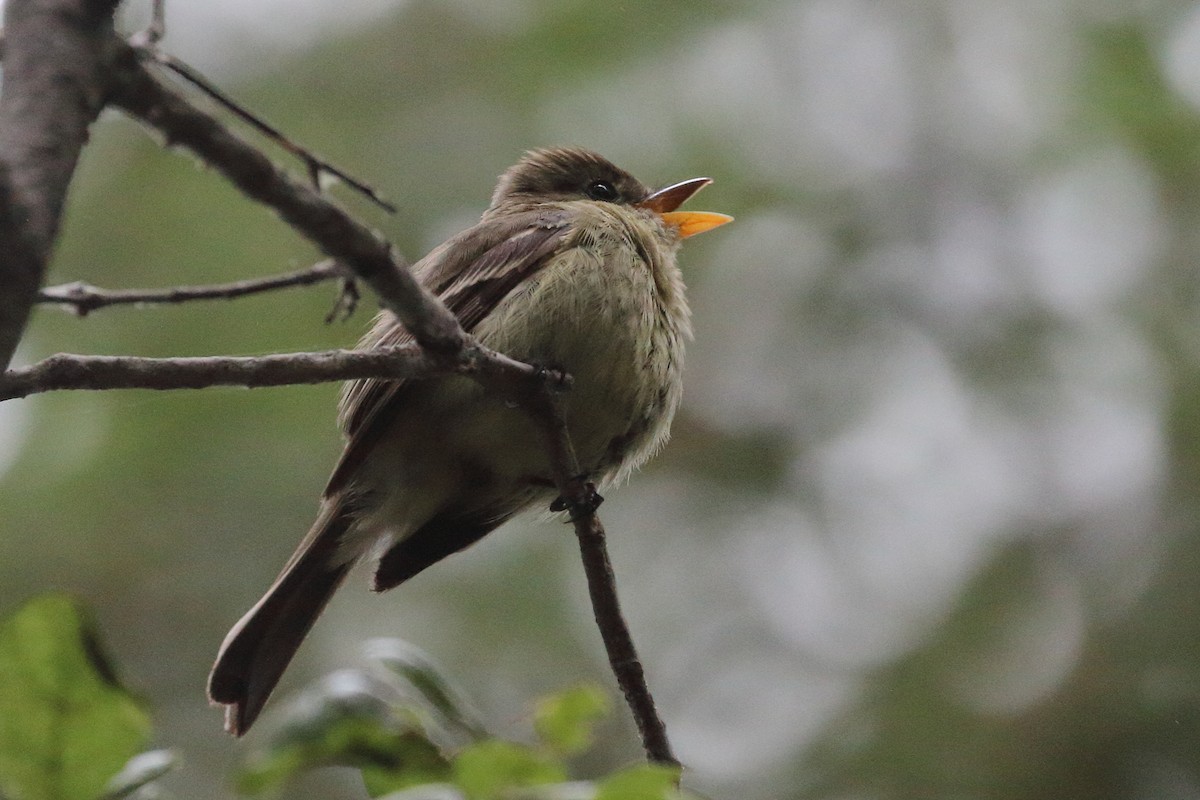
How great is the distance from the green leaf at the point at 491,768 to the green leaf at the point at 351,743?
220 mm

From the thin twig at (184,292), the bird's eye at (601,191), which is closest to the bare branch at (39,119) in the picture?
the thin twig at (184,292)

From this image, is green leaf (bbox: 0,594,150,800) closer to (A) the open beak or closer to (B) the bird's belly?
(B) the bird's belly

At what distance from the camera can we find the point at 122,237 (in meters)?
6.26

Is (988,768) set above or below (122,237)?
below

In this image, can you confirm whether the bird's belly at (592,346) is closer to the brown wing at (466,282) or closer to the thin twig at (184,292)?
the brown wing at (466,282)

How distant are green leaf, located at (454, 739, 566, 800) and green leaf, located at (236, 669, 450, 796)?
0.22 m

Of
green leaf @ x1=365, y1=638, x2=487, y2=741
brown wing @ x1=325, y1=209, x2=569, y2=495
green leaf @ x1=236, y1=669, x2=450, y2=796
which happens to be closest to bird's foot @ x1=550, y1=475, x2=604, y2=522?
brown wing @ x1=325, y1=209, x2=569, y2=495

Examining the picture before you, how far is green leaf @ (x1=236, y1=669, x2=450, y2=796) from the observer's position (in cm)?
144

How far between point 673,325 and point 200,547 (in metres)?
2.95

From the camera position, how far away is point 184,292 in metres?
2.06

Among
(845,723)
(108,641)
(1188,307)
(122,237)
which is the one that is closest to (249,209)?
(122,237)

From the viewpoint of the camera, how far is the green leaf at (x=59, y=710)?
1.38m

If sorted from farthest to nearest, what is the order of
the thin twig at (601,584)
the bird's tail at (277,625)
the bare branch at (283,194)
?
the bird's tail at (277,625) → the thin twig at (601,584) → the bare branch at (283,194)

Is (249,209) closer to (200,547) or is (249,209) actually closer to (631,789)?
(200,547)
